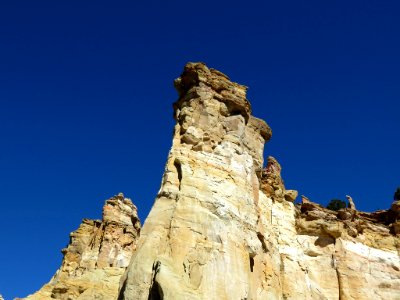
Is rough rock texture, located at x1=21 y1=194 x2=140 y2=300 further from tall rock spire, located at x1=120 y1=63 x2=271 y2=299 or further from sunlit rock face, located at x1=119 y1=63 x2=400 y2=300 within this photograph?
tall rock spire, located at x1=120 y1=63 x2=271 y2=299

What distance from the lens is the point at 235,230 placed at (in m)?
17.5

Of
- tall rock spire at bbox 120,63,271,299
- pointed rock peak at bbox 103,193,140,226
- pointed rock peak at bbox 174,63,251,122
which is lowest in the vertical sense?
tall rock spire at bbox 120,63,271,299

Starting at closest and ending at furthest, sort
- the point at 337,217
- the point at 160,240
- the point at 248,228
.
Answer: the point at 160,240 < the point at 248,228 < the point at 337,217

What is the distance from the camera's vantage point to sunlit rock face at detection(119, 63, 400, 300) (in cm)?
1516

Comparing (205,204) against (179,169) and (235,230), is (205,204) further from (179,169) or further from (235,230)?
(179,169)

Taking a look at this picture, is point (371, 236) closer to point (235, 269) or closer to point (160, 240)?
point (235, 269)

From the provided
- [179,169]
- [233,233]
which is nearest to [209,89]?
[179,169]

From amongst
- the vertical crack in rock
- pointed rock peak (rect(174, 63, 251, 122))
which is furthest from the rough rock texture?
the vertical crack in rock

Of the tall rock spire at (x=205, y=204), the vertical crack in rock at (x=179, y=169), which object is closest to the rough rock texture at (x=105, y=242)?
the tall rock spire at (x=205, y=204)

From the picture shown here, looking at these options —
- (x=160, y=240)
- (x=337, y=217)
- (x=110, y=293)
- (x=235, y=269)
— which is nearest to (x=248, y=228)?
(x=235, y=269)

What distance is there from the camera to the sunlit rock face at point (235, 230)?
597 inches

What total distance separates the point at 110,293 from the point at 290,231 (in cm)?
1000

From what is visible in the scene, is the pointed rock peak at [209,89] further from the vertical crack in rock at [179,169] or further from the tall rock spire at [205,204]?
the vertical crack in rock at [179,169]

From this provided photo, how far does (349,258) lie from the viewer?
1013 inches
